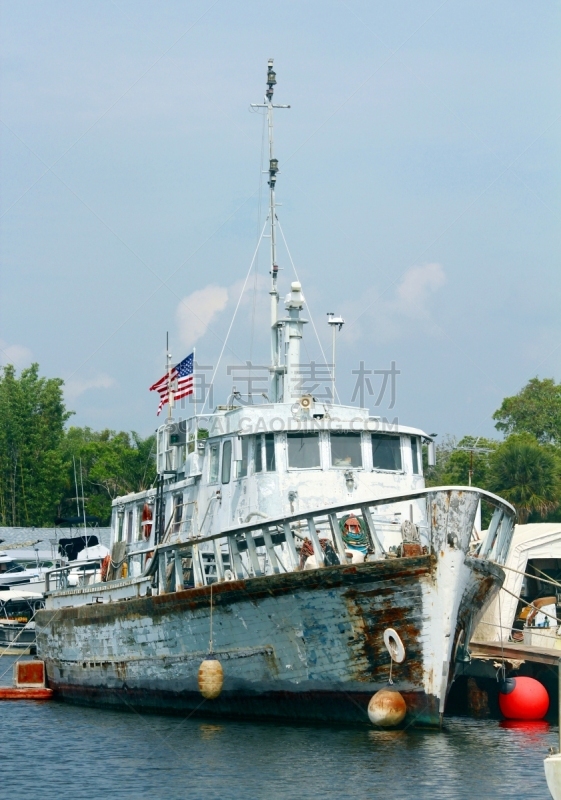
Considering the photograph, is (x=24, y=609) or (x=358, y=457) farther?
(x=24, y=609)

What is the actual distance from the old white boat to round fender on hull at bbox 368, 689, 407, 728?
0.20 m

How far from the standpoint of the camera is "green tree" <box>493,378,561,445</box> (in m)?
75.1

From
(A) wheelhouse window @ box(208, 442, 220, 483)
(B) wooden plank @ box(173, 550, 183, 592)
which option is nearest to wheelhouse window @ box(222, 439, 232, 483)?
(A) wheelhouse window @ box(208, 442, 220, 483)

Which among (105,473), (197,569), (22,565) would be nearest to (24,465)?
(105,473)

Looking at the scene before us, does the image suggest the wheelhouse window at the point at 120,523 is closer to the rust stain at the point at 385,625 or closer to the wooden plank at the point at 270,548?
the wooden plank at the point at 270,548

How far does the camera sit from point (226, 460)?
2447 cm

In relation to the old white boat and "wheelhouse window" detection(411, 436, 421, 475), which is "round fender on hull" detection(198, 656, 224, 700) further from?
"wheelhouse window" detection(411, 436, 421, 475)

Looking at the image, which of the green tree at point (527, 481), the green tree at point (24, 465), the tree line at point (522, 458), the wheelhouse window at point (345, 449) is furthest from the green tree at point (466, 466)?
the wheelhouse window at point (345, 449)

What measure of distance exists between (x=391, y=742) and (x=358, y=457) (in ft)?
20.2

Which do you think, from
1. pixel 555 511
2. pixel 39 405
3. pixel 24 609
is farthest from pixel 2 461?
pixel 555 511

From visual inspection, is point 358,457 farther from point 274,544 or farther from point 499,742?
point 499,742

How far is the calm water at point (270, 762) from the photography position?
55.2 feet

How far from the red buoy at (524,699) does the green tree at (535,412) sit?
169 feet

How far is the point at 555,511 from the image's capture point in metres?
46.4
